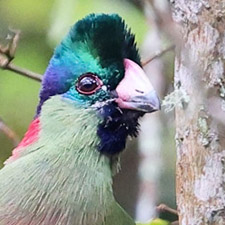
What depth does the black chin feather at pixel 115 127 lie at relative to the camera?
261cm

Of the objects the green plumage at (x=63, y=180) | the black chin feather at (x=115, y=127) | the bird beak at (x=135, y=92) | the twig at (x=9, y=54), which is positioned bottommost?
the green plumage at (x=63, y=180)

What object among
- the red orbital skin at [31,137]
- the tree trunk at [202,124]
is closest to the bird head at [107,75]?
the red orbital skin at [31,137]

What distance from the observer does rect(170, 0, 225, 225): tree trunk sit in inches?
88.1

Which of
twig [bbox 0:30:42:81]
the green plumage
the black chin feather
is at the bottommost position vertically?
the green plumage

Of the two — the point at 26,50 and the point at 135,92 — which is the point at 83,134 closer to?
the point at 135,92

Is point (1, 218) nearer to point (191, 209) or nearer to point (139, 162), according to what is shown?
point (191, 209)

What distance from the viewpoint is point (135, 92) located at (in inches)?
100

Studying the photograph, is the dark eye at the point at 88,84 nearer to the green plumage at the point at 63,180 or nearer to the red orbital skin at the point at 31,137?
the green plumage at the point at 63,180

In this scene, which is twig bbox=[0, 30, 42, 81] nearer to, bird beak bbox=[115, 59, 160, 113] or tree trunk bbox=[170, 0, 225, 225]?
bird beak bbox=[115, 59, 160, 113]

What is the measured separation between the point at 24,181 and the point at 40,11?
174cm

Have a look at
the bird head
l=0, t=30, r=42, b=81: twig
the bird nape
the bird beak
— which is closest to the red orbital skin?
the bird nape

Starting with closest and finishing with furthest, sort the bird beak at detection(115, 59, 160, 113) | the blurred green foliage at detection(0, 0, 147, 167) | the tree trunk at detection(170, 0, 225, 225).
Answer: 1. the tree trunk at detection(170, 0, 225, 225)
2. the bird beak at detection(115, 59, 160, 113)
3. the blurred green foliage at detection(0, 0, 147, 167)

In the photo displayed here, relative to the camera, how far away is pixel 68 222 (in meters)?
2.52

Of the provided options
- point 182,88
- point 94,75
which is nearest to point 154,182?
point 94,75
